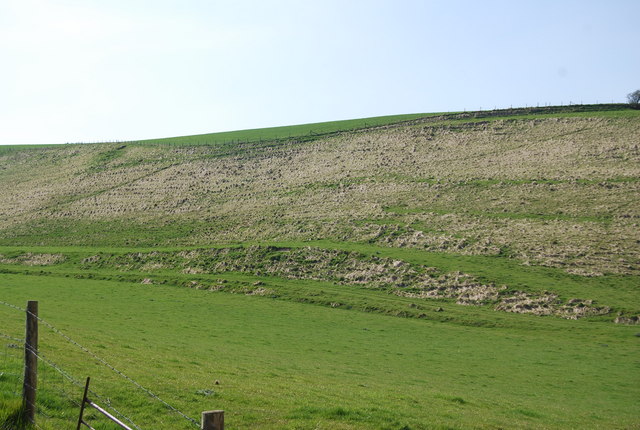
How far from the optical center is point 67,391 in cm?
1548

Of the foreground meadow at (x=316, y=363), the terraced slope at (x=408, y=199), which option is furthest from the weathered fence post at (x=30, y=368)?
the terraced slope at (x=408, y=199)

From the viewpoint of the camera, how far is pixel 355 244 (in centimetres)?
6638

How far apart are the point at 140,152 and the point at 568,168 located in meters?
91.9

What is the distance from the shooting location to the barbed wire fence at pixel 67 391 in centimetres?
1305

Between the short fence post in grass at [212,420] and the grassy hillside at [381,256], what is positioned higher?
the short fence post in grass at [212,420]

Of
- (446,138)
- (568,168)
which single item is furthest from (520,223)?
(446,138)

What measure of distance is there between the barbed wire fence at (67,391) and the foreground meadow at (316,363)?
77 millimetres

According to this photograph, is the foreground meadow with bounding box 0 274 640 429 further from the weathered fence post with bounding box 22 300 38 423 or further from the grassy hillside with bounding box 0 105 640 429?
the weathered fence post with bounding box 22 300 38 423

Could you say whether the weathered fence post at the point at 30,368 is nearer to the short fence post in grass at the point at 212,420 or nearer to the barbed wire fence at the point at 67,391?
the barbed wire fence at the point at 67,391

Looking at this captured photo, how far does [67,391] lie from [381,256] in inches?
1885

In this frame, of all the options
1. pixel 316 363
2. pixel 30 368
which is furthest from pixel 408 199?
pixel 30 368

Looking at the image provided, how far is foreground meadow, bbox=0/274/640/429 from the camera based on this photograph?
1669 cm

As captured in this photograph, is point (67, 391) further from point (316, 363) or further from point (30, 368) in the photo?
point (316, 363)

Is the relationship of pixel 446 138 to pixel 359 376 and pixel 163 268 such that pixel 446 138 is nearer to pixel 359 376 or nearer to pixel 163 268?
pixel 163 268
